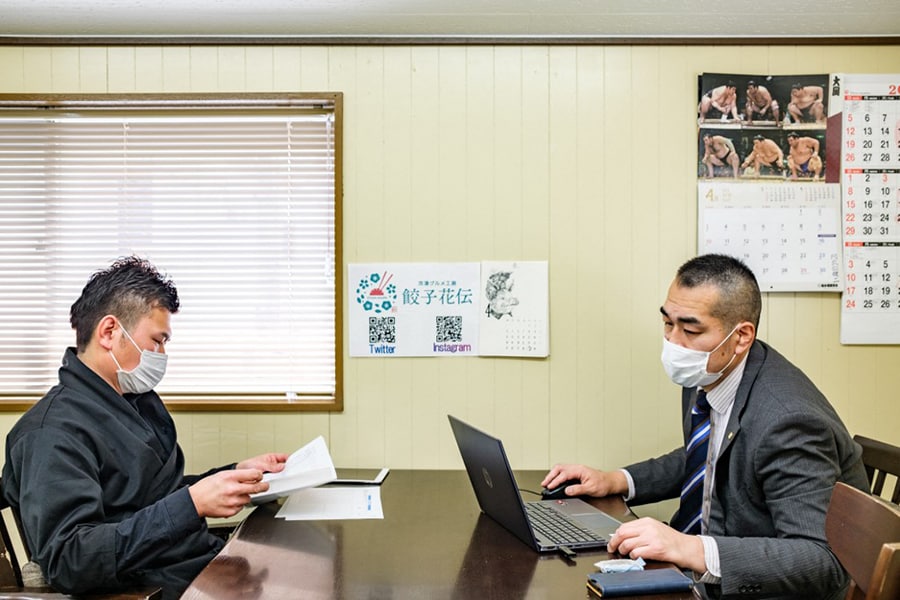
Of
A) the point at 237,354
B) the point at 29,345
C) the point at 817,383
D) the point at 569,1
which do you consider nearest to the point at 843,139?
the point at 817,383

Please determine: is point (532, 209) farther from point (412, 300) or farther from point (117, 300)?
point (117, 300)

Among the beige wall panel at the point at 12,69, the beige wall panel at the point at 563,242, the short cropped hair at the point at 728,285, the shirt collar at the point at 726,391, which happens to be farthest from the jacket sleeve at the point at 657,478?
the beige wall panel at the point at 12,69

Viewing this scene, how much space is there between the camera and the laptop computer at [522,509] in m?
1.65

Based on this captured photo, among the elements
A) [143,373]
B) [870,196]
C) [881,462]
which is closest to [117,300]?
[143,373]

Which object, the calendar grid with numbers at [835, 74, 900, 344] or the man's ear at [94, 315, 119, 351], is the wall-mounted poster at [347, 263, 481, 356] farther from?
the calendar grid with numbers at [835, 74, 900, 344]

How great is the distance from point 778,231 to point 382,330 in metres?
1.39

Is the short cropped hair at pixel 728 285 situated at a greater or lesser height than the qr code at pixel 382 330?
greater

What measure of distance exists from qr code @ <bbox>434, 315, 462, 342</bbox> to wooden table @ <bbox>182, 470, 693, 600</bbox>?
0.71 metres

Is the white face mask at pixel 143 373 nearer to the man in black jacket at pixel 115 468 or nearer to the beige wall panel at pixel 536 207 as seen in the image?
the man in black jacket at pixel 115 468

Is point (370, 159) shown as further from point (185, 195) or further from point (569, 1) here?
point (569, 1)

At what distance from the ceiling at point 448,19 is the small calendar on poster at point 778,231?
535 millimetres

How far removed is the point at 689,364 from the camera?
193 cm

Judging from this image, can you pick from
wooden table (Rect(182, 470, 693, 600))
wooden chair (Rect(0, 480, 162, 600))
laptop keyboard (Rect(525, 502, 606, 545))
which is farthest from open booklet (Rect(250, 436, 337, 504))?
laptop keyboard (Rect(525, 502, 606, 545))

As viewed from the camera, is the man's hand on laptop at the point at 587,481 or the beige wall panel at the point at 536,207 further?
the beige wall panel at the point at 536,207
